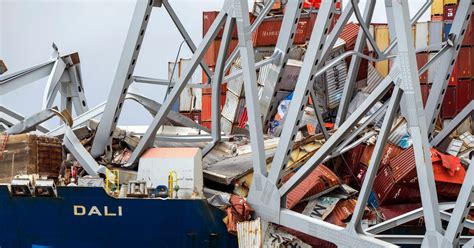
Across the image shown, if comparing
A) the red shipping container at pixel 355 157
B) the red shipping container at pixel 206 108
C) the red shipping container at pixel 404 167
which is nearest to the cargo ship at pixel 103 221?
the red shipping container at pixel 404 167

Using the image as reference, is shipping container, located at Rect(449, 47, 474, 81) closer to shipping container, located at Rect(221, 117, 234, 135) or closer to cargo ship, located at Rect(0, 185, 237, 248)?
shipping container, located at Rect(221, 117, 234, 135)

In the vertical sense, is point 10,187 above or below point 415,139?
below

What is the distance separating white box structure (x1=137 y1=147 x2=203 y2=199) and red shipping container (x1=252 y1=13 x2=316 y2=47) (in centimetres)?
1276

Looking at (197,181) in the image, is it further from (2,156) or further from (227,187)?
(2,156)

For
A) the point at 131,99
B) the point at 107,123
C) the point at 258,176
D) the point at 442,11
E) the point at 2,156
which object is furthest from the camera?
the point at 442,11

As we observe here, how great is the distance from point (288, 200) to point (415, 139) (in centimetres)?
663

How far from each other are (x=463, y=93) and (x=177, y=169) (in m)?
15.8

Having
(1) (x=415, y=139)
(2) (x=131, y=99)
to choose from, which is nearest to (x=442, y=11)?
(2) (x=131, y=99)

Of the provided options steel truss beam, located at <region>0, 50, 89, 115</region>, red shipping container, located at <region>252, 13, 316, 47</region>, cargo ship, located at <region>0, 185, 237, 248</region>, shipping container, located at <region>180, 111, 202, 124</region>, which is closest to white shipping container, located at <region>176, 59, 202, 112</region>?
shipping container, located at <region>180, 111, 202, 124</region>

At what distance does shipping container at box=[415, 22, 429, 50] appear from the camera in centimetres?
3788

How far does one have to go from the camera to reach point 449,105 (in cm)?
3538

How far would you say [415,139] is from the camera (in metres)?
16.9

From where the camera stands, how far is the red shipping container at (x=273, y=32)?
116 feet

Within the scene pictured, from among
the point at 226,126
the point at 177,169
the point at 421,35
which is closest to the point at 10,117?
the point at 177,169
